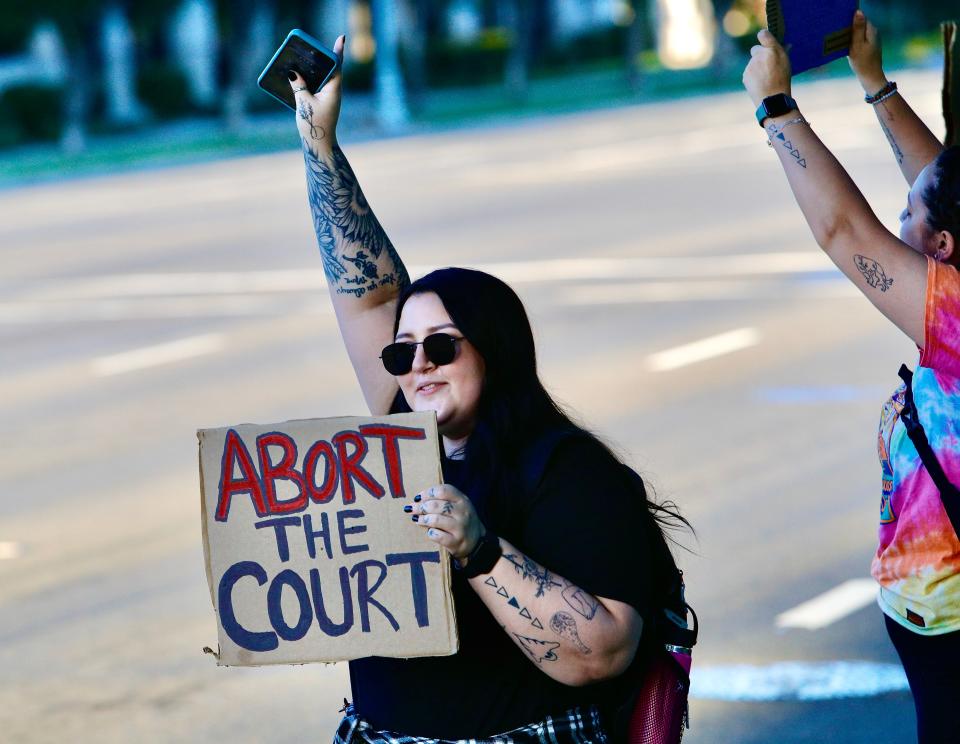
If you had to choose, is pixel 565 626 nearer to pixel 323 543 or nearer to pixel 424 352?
pixel 323 543

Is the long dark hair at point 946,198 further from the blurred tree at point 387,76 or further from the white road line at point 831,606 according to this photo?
the blurred tree at point 387,76

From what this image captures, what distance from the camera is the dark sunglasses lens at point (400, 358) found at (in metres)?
3.21

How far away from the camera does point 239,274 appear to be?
16594 mm

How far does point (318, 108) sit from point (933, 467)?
1512 millimetres

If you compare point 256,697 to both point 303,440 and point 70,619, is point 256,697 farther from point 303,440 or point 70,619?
point 303,440

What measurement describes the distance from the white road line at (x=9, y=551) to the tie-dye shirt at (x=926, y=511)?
5.25 m

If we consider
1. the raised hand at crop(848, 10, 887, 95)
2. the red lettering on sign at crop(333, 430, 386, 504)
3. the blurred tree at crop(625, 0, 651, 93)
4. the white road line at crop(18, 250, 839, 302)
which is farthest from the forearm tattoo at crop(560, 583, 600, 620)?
the blurred tree at crop(625, 0, 651, 93)

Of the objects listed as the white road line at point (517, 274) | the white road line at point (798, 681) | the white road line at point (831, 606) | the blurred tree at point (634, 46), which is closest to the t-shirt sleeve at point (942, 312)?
the white road line at point (798, 681)

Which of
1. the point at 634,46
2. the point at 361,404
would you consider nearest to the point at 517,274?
the point at 361,404

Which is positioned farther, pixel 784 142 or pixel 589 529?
pixel 784 142

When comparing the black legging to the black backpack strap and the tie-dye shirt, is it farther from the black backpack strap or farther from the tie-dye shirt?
the black backpack strap

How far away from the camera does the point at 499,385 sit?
319 centimetres

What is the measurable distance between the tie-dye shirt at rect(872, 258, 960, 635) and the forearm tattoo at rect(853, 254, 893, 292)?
103mm

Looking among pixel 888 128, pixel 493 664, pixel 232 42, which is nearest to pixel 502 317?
pixel 493 664
